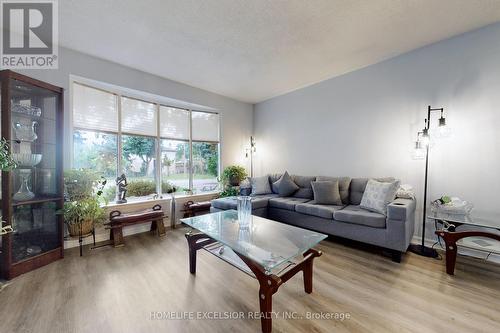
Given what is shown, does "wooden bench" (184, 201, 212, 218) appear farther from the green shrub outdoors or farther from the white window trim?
the green shrub outdoors

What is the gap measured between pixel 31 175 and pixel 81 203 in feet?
1.97

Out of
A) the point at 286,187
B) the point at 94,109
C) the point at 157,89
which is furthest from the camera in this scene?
the point at 286,187

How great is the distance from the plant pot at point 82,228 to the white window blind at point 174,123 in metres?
1.93

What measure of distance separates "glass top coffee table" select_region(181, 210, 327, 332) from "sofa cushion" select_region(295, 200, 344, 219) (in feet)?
3.16

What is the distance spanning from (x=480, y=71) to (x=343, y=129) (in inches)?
68.2

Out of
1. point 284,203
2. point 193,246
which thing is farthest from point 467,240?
point 193,246

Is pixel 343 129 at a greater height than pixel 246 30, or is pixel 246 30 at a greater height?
pixel 246 30

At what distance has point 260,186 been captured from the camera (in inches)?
169

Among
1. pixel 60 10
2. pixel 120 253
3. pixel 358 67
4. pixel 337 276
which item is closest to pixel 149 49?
pixel 60 10

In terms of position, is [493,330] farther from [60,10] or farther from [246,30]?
[60,10]

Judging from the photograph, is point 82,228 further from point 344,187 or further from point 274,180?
point 344,187

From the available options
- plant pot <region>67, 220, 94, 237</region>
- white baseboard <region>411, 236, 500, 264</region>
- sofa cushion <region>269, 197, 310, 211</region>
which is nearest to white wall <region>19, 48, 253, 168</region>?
plant pot <region>67, 220, 94, 237</region>

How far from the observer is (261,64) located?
323 centimetres

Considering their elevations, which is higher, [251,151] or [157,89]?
[157,89]
